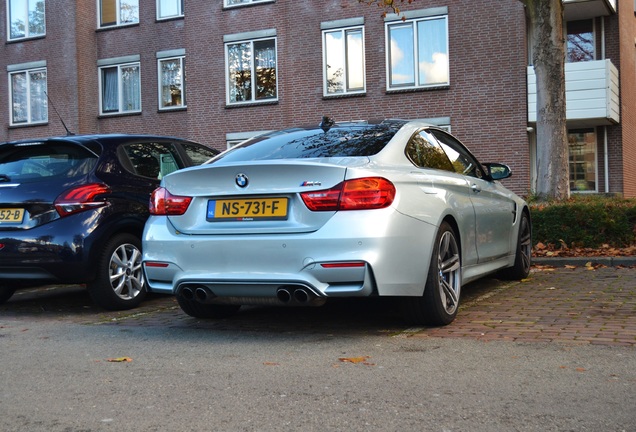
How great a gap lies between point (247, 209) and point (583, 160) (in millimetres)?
18670

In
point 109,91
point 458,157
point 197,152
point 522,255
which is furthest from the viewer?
point 109,91

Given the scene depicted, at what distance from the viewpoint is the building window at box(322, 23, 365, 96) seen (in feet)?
70.8

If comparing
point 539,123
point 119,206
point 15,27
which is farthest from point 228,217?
point 15,27

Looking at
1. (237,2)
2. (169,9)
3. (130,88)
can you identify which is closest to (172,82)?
(130,88)

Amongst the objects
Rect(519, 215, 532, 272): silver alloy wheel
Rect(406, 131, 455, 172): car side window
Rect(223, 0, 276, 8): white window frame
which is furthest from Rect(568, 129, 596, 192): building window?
Rect(406, 131, 455, 172): car side window

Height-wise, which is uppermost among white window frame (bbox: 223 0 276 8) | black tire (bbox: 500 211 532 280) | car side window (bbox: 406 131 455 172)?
white window frame (bbox: 223 0 276 8)

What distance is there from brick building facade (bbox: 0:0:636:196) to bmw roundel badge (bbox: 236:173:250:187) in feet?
50.0

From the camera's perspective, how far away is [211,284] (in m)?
5.40

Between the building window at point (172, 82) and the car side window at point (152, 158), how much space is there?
1713 cm

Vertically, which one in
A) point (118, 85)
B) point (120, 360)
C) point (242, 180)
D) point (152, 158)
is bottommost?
point (120, 360)

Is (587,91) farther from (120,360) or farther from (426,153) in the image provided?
(120,360)

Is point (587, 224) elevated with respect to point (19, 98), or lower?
lower

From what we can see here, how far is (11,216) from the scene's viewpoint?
6.89 metres

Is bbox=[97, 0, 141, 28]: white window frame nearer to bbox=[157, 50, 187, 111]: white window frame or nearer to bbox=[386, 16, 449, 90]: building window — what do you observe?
bbox=[157, 50, 187, 111]: white window frame
